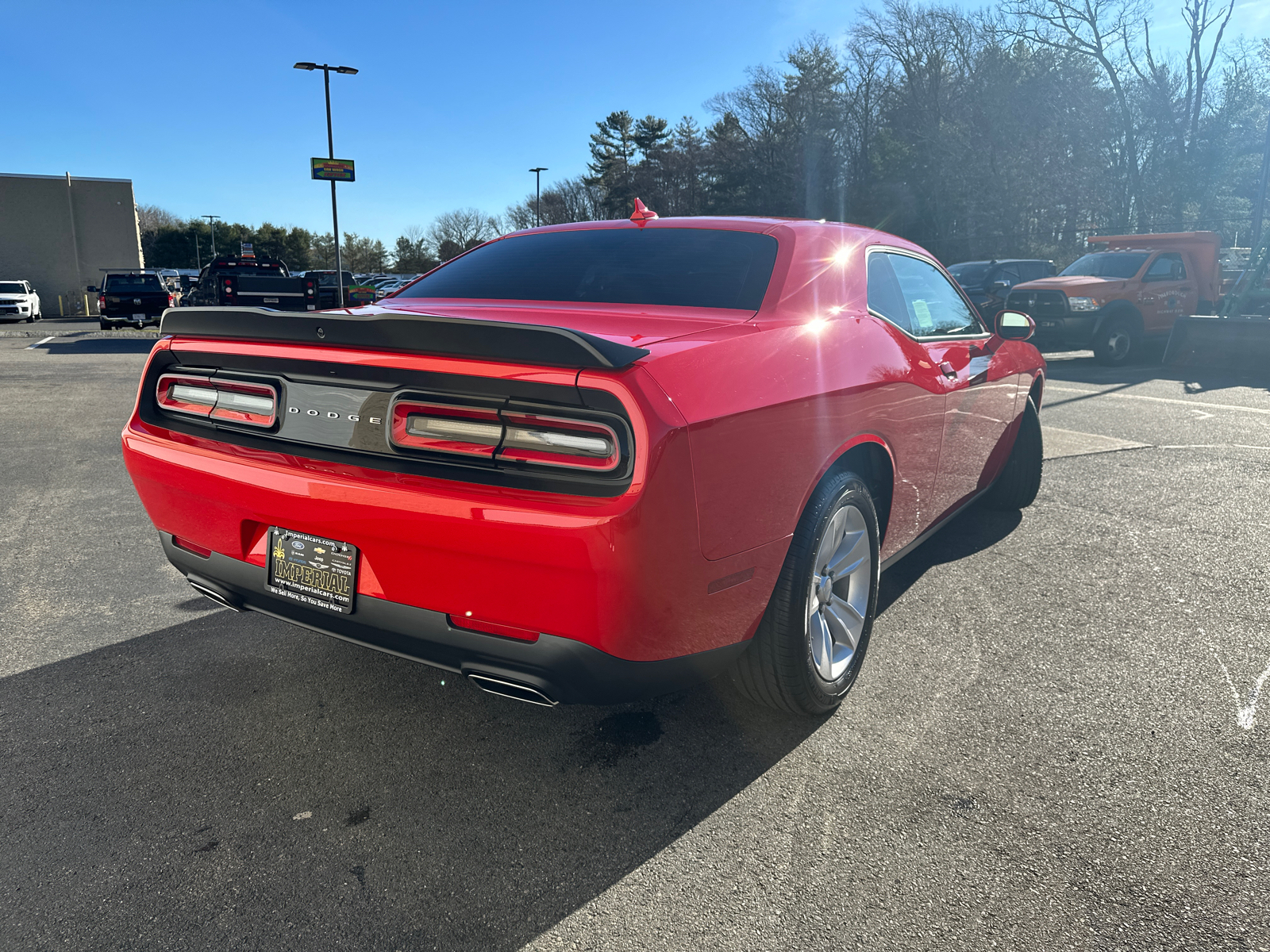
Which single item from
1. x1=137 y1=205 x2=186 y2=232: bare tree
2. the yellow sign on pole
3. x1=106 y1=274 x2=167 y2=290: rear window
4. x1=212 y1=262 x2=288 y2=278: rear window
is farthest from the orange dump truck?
x1=137 y1=205 x2=186 y2=232: bare tree

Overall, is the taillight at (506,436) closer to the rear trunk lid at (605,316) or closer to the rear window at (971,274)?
the rear trunk lid at (605,316)

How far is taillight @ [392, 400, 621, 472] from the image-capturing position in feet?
6.32

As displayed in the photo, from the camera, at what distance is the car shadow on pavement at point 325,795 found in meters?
1.90

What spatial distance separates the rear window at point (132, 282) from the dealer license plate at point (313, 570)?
78.5 ft

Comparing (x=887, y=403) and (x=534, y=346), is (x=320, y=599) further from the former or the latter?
(x=887, y=403)

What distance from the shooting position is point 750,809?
229 cm

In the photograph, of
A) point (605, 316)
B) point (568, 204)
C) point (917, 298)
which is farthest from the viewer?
point (568, 204)

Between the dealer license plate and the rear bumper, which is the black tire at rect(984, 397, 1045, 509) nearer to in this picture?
the rear bumper

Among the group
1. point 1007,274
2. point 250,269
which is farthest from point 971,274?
point 250,269

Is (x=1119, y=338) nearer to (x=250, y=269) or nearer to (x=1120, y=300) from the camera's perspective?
(x=1120, y=300)

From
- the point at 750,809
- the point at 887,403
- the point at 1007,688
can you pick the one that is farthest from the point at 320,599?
the point at 1007,688

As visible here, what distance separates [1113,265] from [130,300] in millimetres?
22292

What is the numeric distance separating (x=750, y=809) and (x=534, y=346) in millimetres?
1324

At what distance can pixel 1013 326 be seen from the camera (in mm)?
4398
